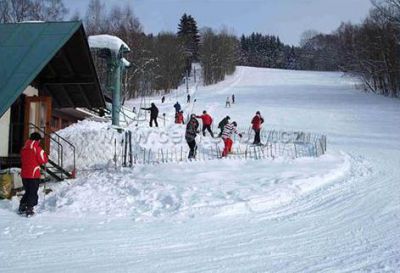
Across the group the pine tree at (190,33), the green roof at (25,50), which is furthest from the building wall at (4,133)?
the pine tree at (190,33)

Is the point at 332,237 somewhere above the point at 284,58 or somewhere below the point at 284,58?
below

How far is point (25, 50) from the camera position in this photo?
40.2ft

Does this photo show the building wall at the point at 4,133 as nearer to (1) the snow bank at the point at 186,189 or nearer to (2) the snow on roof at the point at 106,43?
(1) the snow bank at the point at 186,189

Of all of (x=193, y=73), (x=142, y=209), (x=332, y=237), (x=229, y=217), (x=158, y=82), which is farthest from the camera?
(x=193, y=73)

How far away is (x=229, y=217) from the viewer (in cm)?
904

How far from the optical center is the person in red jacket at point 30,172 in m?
9.40

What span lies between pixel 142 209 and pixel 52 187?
388 centimetres

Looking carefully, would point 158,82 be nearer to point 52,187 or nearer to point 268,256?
point 52,187

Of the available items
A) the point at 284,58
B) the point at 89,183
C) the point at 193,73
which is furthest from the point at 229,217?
the point at 284,58

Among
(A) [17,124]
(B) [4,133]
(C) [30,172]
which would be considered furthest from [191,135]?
(C) [30,172]

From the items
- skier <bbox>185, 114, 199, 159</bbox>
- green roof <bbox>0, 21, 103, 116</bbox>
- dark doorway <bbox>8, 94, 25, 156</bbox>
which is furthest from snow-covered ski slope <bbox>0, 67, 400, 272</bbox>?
green roof <bbox>0, 21, 103, 116</bbox>

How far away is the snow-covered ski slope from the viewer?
6.18m

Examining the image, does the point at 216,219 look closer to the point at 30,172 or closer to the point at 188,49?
the point at 30,172

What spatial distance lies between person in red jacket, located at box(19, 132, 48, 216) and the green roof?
5.39 feet
